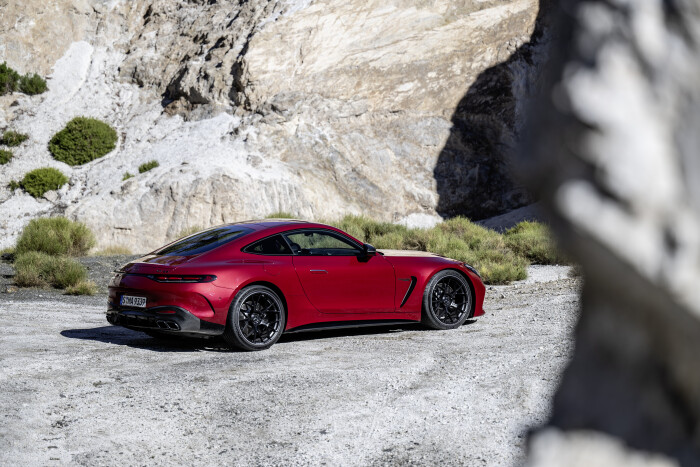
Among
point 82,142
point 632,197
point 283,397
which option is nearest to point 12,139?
point 82,142

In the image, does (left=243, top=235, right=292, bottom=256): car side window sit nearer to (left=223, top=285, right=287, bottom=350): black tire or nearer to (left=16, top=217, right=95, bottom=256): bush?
(left=223, top=285, right=287, bottom=350): black tire

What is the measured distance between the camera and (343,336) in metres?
10.7

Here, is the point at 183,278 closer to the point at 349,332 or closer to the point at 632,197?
the point at 349,332

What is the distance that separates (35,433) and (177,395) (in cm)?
140

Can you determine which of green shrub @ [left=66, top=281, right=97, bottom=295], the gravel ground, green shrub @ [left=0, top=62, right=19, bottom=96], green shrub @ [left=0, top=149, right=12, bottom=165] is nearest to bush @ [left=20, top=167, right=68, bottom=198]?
green shrub @ [left=0, top=149, right=12, bottom=165]

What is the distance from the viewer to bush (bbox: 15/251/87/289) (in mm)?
17172

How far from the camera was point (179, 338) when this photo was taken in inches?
427

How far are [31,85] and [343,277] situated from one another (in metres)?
29.5

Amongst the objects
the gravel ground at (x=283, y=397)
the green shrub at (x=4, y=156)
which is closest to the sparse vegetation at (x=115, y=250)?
the green shrub at (x=4, y=156)

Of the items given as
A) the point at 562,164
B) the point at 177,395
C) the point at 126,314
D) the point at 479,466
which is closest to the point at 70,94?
the point at 126,314

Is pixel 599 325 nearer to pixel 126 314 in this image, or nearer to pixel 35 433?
pixel 35 433

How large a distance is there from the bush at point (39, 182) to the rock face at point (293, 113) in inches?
16.0

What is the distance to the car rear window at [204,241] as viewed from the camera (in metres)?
9.70

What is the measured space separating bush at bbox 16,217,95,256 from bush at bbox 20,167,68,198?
21.8ft
